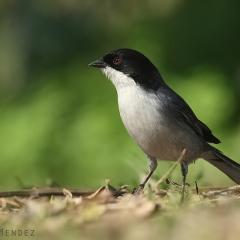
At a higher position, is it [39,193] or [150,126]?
[150,126]

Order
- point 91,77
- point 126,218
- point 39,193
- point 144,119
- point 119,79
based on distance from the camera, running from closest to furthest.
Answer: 1. point 126,218
2. point 39,193
3. point 144,119
4. point 119,79
5. point 91,77

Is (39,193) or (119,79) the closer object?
(39,193)

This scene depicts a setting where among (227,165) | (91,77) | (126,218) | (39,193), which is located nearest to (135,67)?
(227,165)

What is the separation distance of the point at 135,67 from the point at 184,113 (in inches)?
22.6

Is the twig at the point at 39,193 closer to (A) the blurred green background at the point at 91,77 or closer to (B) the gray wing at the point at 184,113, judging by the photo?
(B) the gray wing at the point at 184,113

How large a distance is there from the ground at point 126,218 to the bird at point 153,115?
70.2 inches

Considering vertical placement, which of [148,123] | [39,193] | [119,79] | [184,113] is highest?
[119,79]

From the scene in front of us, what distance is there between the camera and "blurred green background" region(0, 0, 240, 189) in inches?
430

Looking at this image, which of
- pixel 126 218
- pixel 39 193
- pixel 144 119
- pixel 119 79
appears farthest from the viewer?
pixel 119 79

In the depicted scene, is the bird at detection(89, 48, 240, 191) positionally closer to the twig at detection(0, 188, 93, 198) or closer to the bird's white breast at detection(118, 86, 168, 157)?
the bird's white breast at detection(118, 86, 168, 157)

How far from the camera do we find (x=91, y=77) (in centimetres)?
1273

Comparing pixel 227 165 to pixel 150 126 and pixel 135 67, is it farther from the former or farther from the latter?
pixel 135 67

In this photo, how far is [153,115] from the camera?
6773 mm

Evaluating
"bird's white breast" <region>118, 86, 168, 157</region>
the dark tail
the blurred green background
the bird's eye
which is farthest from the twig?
the blurred green background
